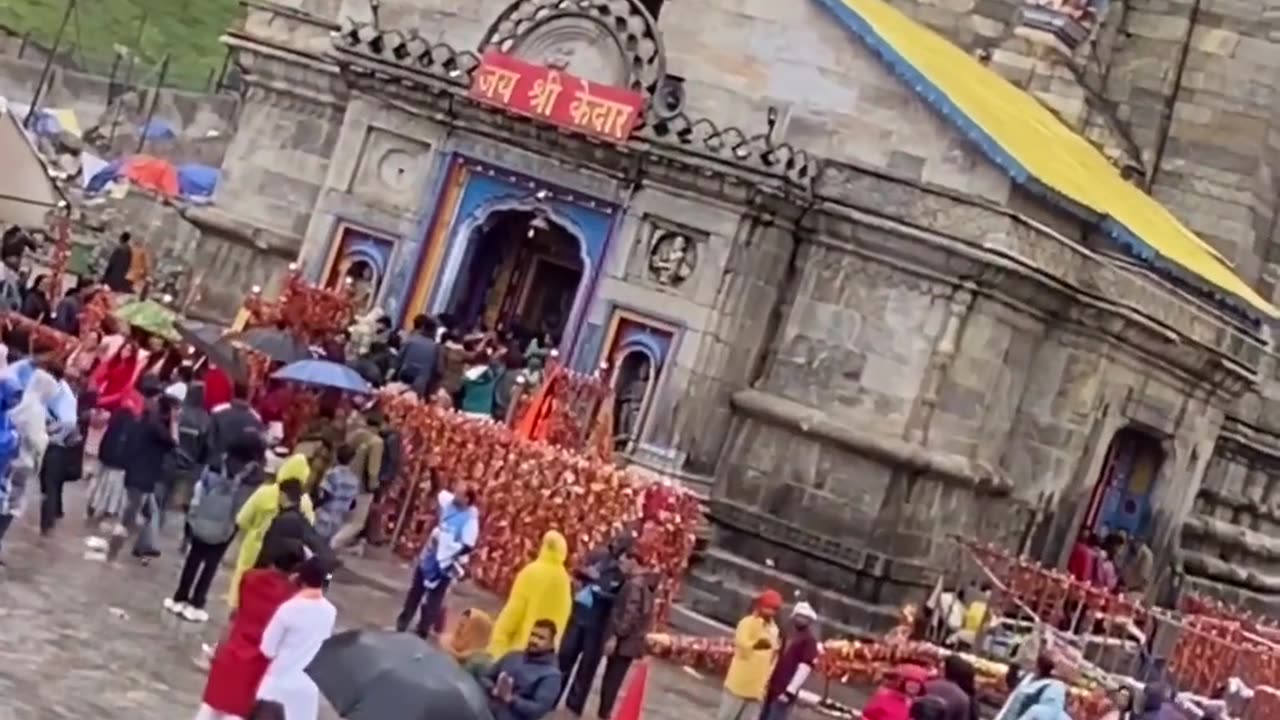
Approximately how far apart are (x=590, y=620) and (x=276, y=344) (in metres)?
7.79

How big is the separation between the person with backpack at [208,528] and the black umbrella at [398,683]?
5058mm

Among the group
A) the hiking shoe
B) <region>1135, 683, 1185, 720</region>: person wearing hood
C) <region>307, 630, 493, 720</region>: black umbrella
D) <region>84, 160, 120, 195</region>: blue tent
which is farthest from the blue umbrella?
<region>84, 160, 120, 195</region>: blue tent

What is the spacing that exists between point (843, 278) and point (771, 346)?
4.05ft

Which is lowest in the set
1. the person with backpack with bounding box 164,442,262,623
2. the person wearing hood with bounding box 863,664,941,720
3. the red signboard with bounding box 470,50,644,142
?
the person with backpack with bounding box 164,442,262,623

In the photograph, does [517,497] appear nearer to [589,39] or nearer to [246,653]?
[589,39]

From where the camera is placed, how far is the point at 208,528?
48.8 ft

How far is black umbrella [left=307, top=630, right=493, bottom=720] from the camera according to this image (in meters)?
9.35

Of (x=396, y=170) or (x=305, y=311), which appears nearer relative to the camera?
(x=305, y=311)

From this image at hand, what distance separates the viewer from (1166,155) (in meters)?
34.2

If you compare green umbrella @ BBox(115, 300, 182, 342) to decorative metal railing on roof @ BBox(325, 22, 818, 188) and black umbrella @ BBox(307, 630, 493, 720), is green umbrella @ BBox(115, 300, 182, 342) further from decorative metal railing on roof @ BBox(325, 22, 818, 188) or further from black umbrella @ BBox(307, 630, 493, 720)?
black umbrella @ BBox(307, 630, 493, 720)

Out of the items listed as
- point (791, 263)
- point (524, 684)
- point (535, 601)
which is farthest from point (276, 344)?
point (524, 684)

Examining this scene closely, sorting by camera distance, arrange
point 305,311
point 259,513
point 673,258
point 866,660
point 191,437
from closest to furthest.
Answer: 1. point 259,513
2. point 191,437
3. point 866,660
4. point 673,258
5. point 305,311

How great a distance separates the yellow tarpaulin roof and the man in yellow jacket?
923 centimetres

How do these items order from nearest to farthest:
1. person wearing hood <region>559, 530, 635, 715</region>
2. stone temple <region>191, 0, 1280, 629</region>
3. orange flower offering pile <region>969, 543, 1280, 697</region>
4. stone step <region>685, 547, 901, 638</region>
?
person wearing hood <region>559, 530, 635, 715</region> < orange flower offering pile <region>969, 543, 1280, 697</region> < stone step <region>685, 547, 901, 638</region> < stone temple <region>191, 0, 1280, 629</region>
